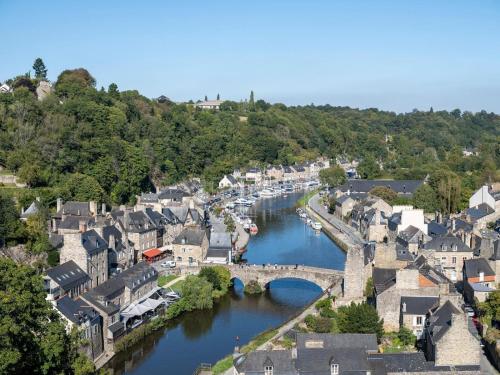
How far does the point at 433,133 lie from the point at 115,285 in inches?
5410

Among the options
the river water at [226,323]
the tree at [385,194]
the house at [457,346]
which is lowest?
the river water at [226,323]

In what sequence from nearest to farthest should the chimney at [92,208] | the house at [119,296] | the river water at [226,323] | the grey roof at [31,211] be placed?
Answer: the river water at [226,323] → the house at [119,296] → the grey roof at [31,211] → the chimney at [92,208]

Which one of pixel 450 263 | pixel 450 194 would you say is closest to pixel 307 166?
pixel 450 194

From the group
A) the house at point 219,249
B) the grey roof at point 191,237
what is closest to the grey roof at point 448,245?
the house at point 219,249

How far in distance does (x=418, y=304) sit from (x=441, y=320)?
3.20m

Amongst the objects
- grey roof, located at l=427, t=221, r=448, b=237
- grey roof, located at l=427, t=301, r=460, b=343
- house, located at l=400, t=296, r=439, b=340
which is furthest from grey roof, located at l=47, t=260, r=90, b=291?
grey roof, located at l=427, t=221, r=448, b=237

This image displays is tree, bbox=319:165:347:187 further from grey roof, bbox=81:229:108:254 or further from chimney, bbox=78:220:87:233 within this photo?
grey roof, bbox=81:229:108:254

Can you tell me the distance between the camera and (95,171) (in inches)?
2459

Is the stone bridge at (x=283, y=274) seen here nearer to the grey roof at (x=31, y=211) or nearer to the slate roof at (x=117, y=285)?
the slate roof at (x=117, y=285)

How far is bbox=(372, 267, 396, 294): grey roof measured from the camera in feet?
109

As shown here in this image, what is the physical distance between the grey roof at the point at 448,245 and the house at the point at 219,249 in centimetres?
1339

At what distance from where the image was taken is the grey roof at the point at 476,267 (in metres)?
37.7

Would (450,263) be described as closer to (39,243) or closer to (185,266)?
(185,266)

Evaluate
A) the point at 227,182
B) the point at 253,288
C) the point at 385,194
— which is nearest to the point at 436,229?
the point at 253,288
